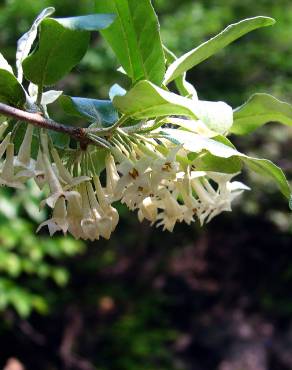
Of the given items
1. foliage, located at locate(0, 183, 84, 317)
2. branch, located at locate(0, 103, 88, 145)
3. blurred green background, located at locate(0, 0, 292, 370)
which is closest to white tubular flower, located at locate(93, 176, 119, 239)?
branch, located at locate(0, 103, 88, 145)

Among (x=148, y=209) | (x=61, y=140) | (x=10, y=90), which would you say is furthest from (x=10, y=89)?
(x=148, y=209)

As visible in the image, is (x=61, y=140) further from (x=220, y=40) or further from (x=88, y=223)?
(x=220, y=40)

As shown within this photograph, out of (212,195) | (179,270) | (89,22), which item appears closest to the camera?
(89,22)

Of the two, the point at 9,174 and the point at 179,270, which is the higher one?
the point at 9,174

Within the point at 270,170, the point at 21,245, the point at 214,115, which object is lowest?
the point at 21,245

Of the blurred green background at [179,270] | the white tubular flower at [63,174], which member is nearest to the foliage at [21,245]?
the blurred green background at [179,270]

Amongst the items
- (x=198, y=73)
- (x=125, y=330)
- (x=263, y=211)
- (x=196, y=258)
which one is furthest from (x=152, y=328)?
(x=198, y=73)

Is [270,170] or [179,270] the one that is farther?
[179,270]
